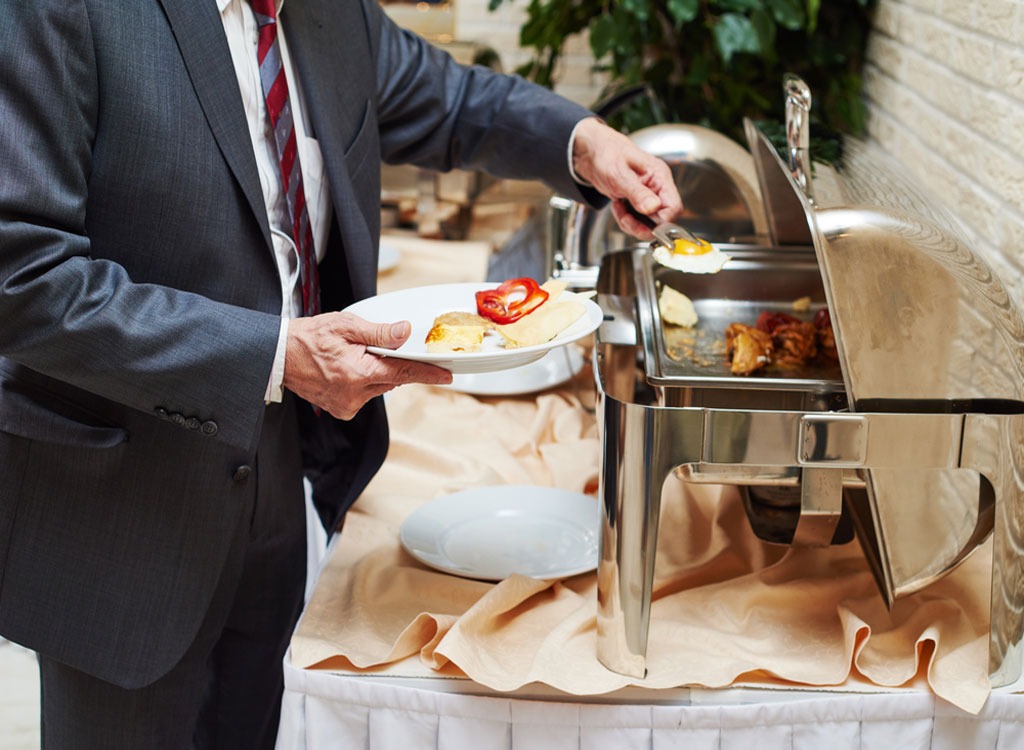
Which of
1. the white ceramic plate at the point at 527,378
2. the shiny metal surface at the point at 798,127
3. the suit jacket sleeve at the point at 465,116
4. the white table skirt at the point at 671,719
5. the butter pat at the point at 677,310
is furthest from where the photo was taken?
the white ceramic plate at the point at 527,378

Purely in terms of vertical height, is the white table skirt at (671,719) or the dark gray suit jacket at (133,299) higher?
the dark gray suit jacket at (133,299)

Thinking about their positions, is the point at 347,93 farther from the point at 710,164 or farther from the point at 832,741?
the point at 832,741

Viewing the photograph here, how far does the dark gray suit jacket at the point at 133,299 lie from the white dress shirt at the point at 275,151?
2 cm

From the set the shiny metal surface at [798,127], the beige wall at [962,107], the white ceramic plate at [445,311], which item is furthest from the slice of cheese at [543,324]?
the beige wall at [962,107]

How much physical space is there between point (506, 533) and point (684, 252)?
397 millimetres

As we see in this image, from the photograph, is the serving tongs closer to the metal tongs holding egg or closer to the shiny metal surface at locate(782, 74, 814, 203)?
the metal tongs holding egg

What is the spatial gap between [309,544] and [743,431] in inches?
35.9

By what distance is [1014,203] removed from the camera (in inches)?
55.7

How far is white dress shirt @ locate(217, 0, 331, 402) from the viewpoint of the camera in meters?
1.13

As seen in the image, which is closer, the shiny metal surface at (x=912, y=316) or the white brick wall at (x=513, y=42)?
the shiny metal surface at (x=912, y=316)

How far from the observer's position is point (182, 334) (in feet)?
3.22

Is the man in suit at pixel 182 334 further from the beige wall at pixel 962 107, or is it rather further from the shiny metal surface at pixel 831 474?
the beige wall at pixel 962 107

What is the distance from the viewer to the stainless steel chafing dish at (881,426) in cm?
97

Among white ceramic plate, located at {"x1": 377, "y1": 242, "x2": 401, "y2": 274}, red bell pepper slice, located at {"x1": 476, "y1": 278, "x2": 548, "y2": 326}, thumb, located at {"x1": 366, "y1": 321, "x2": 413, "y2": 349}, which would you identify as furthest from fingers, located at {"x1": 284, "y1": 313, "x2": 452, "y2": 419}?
white ceramic plate, located at {"x1": 377, "y1": 242, "x2": 401, "y2": 274}
